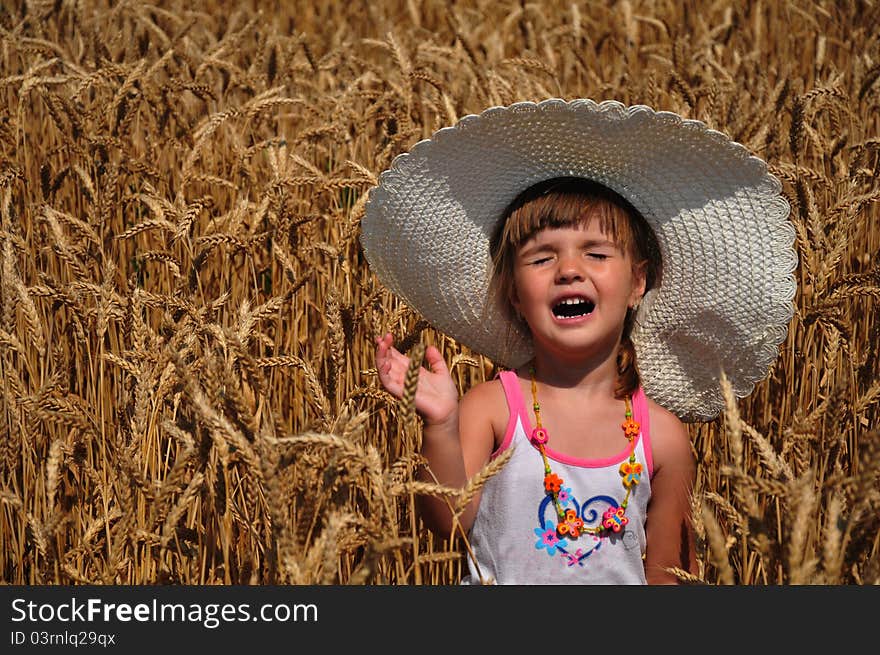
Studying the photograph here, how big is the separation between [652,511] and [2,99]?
2736 mm

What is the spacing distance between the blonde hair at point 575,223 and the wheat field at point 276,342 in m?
0.21

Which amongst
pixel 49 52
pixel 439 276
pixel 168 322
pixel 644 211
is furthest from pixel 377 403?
pixel 49 52

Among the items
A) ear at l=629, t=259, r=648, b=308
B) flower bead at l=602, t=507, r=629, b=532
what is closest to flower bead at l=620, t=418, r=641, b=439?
flower bead at l=602, t=507, r=629, b=532

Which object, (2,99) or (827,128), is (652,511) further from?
(2,99)

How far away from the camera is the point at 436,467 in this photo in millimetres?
1851

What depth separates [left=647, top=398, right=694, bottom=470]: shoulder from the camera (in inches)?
81.0

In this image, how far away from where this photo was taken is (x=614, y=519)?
198 cm

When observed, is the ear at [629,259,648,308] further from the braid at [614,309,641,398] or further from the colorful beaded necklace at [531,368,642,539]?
the colorful beaded necklace at [531,368,642,539]

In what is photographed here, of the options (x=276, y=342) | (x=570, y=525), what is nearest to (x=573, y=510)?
(x=570, y=525)

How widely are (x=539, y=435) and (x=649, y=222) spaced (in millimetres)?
453

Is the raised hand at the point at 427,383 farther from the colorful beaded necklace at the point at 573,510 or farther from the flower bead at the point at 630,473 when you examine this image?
the flower bead at the point at 630,473

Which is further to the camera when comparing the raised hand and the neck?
the neck

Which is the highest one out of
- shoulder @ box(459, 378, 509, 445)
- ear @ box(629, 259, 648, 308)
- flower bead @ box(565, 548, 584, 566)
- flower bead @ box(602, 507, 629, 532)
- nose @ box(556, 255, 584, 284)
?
ear @ box(629, 259, 648, 308)

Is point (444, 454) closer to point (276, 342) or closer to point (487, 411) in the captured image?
point (487, 411)
